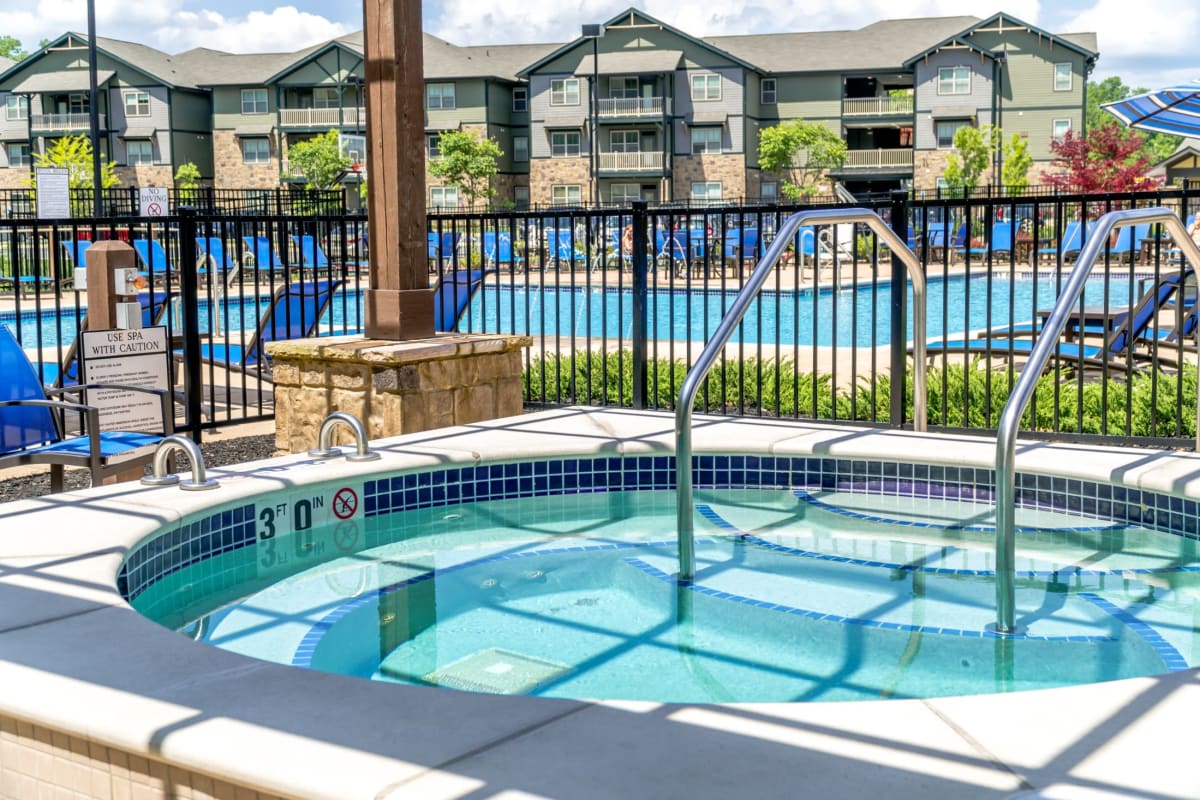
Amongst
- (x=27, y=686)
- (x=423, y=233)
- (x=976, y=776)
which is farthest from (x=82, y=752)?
(x=423, y=233)

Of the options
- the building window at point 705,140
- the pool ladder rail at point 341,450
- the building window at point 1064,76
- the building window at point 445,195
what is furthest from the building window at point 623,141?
the pool ladder rail at point 341,450

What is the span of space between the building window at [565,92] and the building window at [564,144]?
120 centimetres

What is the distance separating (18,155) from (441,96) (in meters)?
20.6

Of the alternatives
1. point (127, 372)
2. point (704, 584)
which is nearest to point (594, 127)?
point (127, 372)

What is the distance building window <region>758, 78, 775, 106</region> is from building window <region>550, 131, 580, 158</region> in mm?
7829

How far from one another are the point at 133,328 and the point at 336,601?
2238 mm

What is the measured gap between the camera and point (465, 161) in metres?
49.9

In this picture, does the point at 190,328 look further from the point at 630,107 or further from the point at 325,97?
the point at 325,97

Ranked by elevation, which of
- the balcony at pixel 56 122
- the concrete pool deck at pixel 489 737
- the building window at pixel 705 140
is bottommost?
the concrete pool deck at pixel 489 737

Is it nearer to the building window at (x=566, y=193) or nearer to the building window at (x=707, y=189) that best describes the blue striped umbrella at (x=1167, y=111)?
the building window at (x=707, y=189)

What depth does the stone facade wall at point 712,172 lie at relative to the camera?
50094mm

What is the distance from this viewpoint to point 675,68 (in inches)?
1972

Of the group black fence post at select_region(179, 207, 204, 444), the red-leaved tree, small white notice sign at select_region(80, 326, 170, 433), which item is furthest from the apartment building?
small white notice sign at select_region(80, 326, 170, 433)

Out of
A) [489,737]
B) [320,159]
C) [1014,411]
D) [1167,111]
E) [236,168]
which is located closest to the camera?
[489,737]
